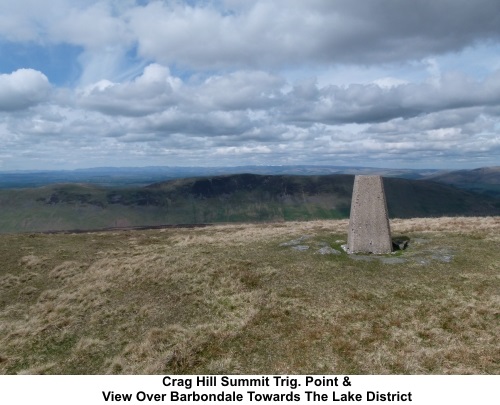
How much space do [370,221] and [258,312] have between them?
12647 millimetres

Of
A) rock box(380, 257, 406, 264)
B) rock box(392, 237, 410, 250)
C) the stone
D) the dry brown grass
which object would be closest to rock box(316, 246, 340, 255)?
the dry brown grass

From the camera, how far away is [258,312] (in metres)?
18.0

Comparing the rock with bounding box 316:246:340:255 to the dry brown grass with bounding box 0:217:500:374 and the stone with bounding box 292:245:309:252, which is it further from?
the stone with bounding box 292:245:309:252

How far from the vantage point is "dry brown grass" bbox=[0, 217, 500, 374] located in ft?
45.9

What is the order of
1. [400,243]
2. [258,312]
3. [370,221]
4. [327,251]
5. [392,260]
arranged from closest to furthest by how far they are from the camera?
[258,312] < [392,260] < [370,221] < [327,251] < [400,243]

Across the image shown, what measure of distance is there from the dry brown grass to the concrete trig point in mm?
2074

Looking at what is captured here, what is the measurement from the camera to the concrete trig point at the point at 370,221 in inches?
1021

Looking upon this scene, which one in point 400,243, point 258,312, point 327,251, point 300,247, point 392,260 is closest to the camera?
point 258,312

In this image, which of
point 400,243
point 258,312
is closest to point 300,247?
point 400,243

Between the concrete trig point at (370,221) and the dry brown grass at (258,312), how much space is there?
2074 millimetres

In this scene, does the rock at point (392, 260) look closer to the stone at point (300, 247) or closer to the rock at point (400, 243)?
the rock at point (400, 243)

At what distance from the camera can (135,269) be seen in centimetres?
2608

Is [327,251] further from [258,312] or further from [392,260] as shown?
[258,312]
